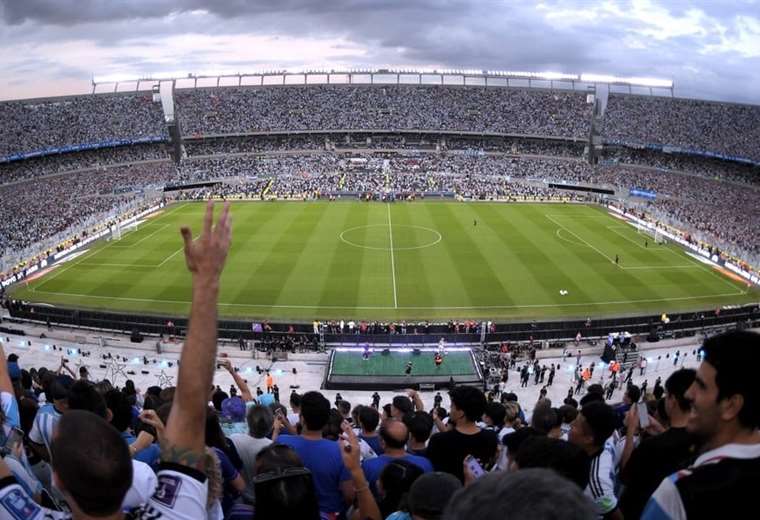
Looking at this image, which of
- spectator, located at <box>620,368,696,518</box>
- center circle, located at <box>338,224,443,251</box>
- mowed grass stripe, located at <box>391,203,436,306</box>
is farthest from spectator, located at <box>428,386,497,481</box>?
center circle, located at <box>338,224,443,251</box>

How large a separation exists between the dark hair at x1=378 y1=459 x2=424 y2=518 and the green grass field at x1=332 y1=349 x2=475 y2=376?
20.0 metres

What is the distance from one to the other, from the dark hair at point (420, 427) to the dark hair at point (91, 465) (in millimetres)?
4545

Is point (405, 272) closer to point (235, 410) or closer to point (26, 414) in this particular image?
point (235, 410)

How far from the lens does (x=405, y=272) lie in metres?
39.2

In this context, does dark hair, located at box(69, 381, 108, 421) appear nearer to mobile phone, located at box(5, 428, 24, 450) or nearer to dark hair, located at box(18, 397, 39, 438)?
mobile phone, located at box(5, 428, 24, 450)

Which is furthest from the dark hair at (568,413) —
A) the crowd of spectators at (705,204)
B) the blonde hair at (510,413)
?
the crowd of spectators at (705,204)

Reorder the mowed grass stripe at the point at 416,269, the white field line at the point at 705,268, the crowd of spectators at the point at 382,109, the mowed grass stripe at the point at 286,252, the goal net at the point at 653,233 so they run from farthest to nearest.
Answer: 1. the crowd of spectators at the point at 382,109
2. the goal net at the point at 653,233
3. the white field line at the point at 705,268
4. the mowed grass stripe at the point at 286,252
5. the mowed grass stripe at the point at 416,269

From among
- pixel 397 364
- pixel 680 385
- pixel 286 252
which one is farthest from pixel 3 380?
pixel 286 252

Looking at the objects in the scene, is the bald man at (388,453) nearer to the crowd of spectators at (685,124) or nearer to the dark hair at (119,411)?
the dark hair at (119,411)

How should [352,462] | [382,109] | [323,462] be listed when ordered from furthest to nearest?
[382,109] < [323,462] < [352,462]

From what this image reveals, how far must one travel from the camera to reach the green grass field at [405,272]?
33.5 meters

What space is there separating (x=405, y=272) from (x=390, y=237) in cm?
954

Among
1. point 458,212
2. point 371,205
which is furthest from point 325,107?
point 458,212

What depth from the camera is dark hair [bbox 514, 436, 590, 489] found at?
12.4 ft
